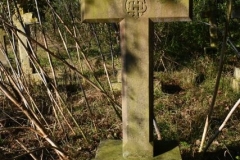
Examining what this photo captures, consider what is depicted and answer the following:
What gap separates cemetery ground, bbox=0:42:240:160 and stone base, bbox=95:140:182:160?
36cm

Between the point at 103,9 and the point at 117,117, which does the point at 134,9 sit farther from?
the point at 117,117

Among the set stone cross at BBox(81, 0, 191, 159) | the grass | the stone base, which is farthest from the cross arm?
the stone base

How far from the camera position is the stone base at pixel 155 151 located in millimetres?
2480

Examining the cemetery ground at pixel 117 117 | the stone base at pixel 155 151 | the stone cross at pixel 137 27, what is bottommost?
the cemetery ground at pixel 117 117

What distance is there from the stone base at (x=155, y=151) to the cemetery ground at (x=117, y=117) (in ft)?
1.17

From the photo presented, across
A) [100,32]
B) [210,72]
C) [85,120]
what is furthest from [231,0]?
[100,32]

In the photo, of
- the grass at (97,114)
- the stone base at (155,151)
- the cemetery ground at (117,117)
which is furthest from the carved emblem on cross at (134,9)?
the cemetery ground at (117,117)

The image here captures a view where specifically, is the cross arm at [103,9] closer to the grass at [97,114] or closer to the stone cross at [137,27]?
the stone cross at [137,27]

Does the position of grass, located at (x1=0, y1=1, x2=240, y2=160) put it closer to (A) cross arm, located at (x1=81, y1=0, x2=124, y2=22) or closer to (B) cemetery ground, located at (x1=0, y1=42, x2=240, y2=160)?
(B) cemetery ground, located at (x1=0, y1=42, x2=240, y2=160)

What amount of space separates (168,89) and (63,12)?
4929mm

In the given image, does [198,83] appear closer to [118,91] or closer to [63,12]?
[118,91]

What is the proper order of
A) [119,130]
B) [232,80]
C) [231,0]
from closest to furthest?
[231,0] → [119,130] → [232,80]

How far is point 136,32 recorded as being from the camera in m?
2.26

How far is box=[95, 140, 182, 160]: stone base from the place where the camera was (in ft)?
8.14
